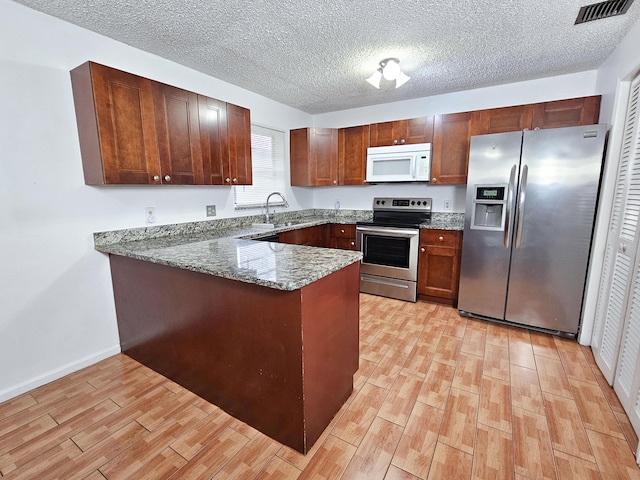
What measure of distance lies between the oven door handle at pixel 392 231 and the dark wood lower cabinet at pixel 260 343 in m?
1.67

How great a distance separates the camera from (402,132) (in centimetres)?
340

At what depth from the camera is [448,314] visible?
2977 mm

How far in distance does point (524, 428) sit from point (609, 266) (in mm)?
1408

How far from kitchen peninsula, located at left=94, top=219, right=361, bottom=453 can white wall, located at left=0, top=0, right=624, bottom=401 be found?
0.28 m

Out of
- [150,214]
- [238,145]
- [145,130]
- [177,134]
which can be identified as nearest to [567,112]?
[238,145]

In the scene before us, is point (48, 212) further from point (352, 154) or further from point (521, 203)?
point (521, 203)

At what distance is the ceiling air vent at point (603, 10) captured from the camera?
1708mm

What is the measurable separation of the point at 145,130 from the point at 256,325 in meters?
1.63

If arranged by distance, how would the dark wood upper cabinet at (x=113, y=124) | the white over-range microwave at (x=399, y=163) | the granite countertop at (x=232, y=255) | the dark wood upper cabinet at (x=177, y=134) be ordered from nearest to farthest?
the granite countertop at (x=232, y=255) → the dark wood upper cabinet at (x=113, y=124) → the dark wood upper cabinet at (x=177, y=134) → the white over-range microwave at (x=399, y=163)

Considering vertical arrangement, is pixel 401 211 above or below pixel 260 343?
above

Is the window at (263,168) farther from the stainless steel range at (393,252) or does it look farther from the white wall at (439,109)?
the stainless steel range at (393,252)

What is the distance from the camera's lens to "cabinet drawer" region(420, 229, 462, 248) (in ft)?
9.79

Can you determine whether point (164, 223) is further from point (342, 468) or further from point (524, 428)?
point (524, 428)

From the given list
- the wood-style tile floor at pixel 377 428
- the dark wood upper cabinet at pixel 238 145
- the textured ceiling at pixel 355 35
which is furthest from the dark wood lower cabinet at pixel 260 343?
the textured ceiling at pixel 355 35
